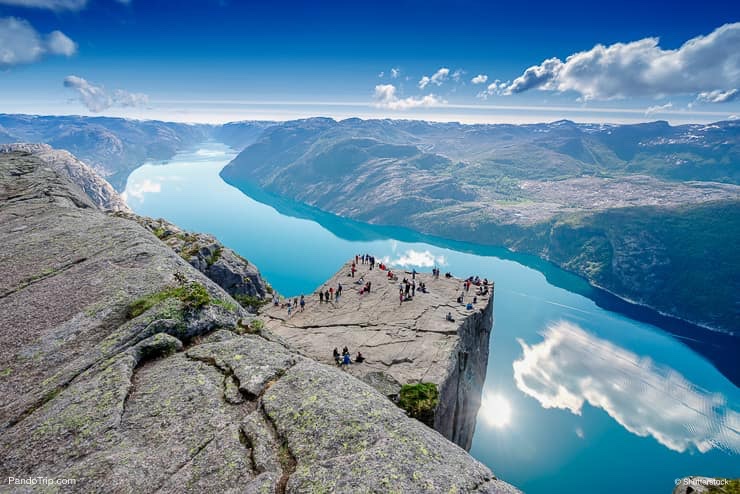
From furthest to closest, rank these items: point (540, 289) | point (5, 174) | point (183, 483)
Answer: point (540, 289)
point (5, 174)
point (183, 483)

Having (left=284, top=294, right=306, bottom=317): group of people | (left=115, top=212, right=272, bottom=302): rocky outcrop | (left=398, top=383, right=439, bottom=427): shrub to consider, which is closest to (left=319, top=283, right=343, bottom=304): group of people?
(left=284, top=294, right=306, bottom=317): group of people

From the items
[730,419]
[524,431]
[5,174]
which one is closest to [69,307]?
[5,174]

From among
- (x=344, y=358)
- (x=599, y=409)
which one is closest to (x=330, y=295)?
(x=344, y=358)

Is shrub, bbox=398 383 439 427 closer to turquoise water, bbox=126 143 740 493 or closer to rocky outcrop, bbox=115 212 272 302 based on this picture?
rocky outcrop, bbox=115 212 272 302

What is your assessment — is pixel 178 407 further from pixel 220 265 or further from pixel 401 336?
pixel 220 265

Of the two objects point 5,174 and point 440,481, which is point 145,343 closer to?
point 440,481

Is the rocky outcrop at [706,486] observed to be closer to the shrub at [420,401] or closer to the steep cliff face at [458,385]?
the shrub at [420,401]

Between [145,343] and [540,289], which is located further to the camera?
[540,289]
